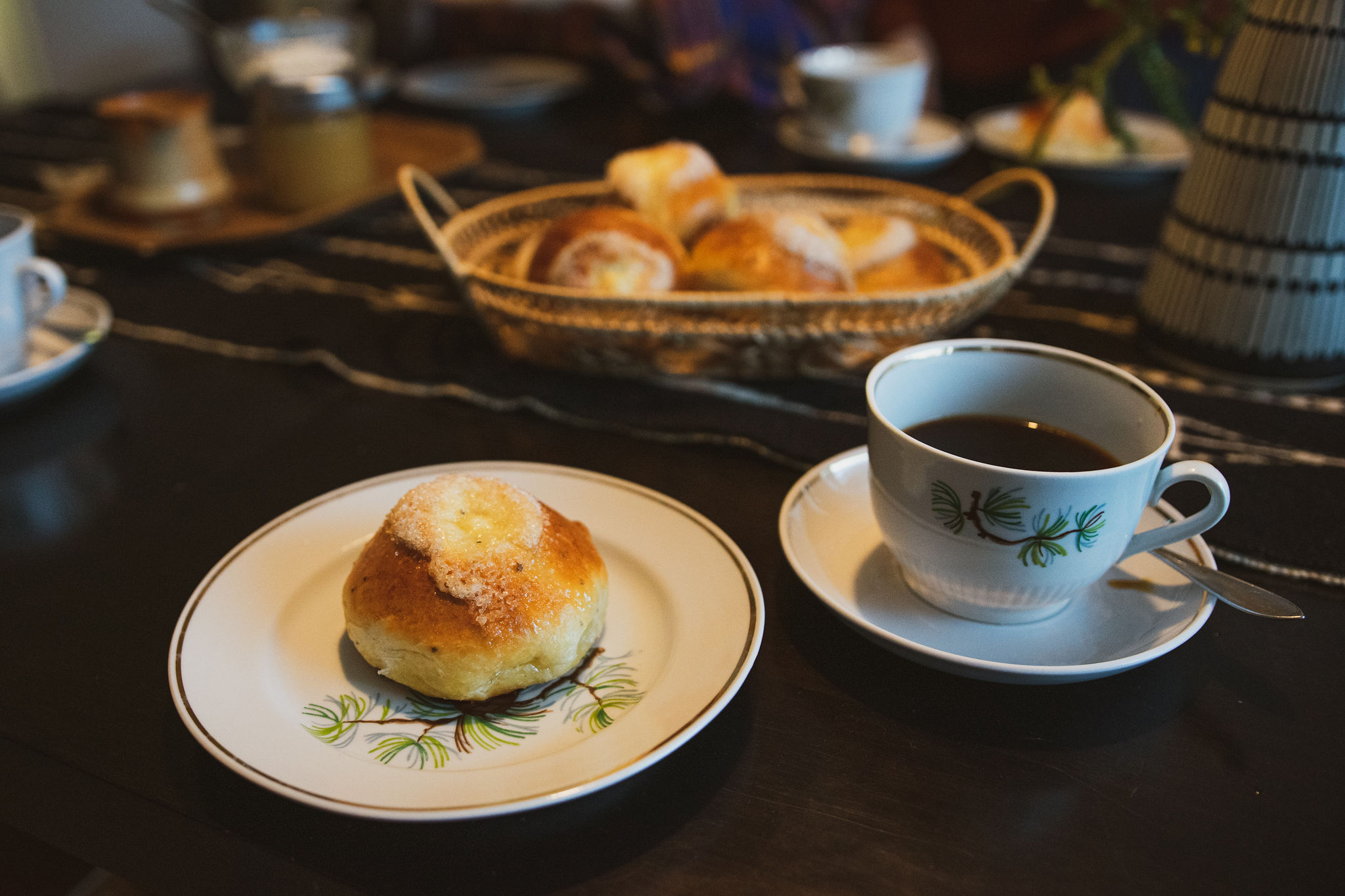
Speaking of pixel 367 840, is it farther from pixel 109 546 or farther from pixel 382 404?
pixel 382 404

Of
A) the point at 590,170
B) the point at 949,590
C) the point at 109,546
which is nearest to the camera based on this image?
the point at 949,590

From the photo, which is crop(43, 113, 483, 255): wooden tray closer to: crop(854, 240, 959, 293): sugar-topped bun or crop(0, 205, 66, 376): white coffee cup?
crop(0, 205, 66, 376): white coffee cup

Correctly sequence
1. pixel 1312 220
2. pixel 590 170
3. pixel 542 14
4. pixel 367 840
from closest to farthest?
pixel 367 840
pixel 1312 220
pixel 590 170
pixel 542 14

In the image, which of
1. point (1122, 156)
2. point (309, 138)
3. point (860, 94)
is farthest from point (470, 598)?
point (1122, 156)

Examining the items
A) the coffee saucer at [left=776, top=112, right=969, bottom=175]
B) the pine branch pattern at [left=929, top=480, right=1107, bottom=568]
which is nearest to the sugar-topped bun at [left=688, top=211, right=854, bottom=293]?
the pine branch pattern at [left=929, top=480, right=1107, bottom=568]

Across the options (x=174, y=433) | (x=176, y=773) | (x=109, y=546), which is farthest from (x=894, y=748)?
(x=174, y=433)

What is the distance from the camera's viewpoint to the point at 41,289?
0.95 metres

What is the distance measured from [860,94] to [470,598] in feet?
3.93

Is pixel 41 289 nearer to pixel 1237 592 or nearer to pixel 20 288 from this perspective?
pixel 20 288

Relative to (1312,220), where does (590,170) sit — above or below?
below

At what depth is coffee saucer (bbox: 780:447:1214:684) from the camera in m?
0.54

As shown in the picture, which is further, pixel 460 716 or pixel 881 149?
pixel 881 149

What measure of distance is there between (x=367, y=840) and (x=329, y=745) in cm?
5

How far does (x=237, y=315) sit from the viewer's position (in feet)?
3.62
